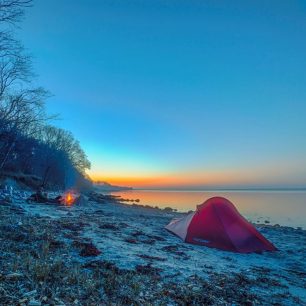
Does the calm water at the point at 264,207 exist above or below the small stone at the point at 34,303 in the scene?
below

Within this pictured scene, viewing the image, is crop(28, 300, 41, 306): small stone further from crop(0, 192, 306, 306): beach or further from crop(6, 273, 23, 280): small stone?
crop(6, 273, 23, 280): small stone

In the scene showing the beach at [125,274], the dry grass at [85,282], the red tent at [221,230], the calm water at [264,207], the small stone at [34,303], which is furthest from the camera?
the calm water at [264,207]

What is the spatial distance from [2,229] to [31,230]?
0.81 metres

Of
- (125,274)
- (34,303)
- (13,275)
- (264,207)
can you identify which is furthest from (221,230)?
(264,207)

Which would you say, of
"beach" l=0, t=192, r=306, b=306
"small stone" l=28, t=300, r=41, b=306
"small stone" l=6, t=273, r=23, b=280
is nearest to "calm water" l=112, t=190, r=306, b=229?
"beach" l=0, t=192, r=306, b=306

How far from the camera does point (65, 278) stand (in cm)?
520

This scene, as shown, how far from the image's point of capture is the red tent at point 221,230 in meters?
12.6

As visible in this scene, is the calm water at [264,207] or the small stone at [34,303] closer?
the small stone at [34,303]

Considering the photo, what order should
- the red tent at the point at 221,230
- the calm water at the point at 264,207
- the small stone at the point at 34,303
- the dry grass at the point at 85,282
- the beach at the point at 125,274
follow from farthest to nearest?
the calm water at the point at 264,207 → the red tent at the point at 221,230 → the beach at the point at 125,274 → the dry grass at the point at 85,282 → the small stone at the point at 34,303

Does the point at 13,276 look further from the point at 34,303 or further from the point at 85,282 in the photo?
the point at 85,282

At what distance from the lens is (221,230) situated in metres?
13.0

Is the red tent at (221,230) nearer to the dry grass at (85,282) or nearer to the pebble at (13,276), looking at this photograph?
the dry grass at (85,282)

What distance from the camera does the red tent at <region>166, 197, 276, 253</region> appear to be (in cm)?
1263

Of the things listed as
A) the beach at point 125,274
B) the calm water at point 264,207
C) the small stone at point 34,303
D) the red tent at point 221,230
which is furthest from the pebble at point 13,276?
the calm water at point 264,207
